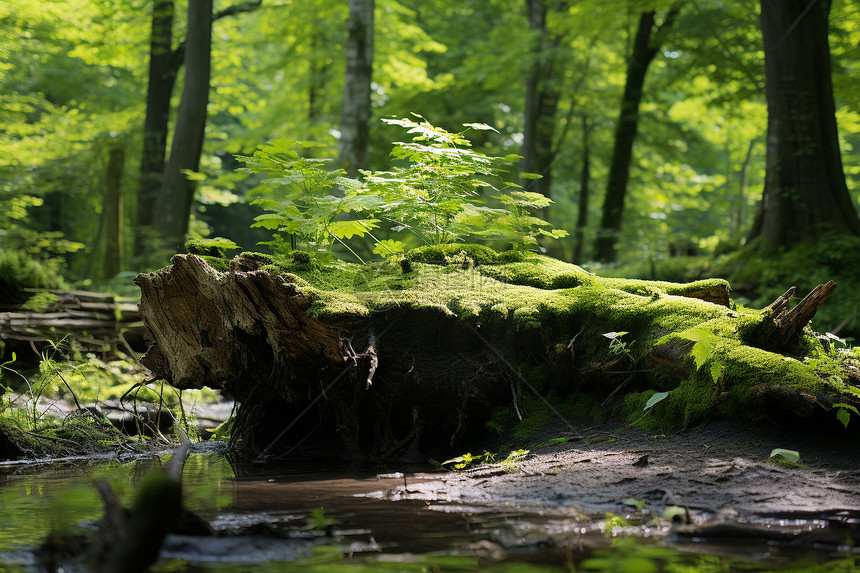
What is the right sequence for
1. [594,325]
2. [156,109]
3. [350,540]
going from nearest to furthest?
[350,540], [594,325], [156,109]

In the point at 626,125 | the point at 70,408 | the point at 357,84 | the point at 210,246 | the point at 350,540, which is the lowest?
the point at 70,408

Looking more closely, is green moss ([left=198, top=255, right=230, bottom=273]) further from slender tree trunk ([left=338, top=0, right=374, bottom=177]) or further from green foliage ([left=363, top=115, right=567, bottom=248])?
slender tree trunk ([left=338, top=0, right=374, bottom=177])

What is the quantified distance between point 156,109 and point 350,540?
53.1ft

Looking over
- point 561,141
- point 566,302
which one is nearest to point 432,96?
point 561,141

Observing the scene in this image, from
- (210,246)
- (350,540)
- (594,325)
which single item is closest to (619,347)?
(594,325)

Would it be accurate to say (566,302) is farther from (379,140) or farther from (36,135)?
(36,135)

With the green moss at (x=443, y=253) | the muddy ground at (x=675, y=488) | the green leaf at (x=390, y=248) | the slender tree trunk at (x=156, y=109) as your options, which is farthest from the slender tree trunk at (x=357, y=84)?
the muddy ground at (x=675, y=488)

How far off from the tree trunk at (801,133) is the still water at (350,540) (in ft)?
26.6

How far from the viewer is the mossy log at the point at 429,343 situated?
4367 millimetres

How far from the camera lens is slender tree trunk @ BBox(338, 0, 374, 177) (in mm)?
10766

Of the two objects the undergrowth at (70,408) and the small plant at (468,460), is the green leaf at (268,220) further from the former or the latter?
the small plant at (468,460)

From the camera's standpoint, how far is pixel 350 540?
8.70ft

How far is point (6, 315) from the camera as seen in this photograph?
7.51m

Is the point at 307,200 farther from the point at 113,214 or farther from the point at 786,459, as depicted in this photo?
the point at 113,214
